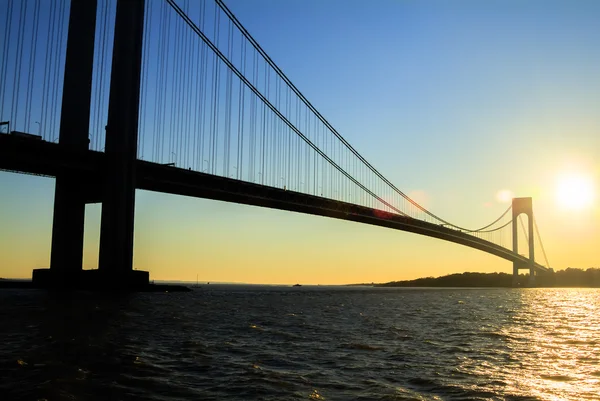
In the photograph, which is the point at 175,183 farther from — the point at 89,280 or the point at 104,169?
the point at 89,280

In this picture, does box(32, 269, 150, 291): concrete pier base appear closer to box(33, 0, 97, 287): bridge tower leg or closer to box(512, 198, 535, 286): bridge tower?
box(33, 0, 97, 287): bridge tower leg

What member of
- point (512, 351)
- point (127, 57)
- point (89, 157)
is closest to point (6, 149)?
point (89, 157)

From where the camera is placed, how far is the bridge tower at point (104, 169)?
133 feet

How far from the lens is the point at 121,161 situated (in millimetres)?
40750

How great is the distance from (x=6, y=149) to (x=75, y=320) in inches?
881

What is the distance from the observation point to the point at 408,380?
1101 centimetres

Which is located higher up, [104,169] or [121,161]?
[121,161]

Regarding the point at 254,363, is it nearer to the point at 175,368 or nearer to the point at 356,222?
the point at 175,368

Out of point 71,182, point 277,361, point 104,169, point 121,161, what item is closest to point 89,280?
point 71,182

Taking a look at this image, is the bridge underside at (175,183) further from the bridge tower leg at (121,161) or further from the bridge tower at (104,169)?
the bridge tower leg at (121,161)

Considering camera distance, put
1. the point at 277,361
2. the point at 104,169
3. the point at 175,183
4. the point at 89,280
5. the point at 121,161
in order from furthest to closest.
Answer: the point at 175,183
the point at 104,169
the point at 121,161
the point at 89,280
the point at 277,361

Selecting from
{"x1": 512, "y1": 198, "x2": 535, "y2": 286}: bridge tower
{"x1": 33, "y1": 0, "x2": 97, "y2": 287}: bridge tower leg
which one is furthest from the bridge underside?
{"x1": 512, "y1": 198, "x2": 535, "y2": 286}: bridge tower

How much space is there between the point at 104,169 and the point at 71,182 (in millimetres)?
2893

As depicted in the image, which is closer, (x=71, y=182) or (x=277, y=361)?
(x=277, y=361)
